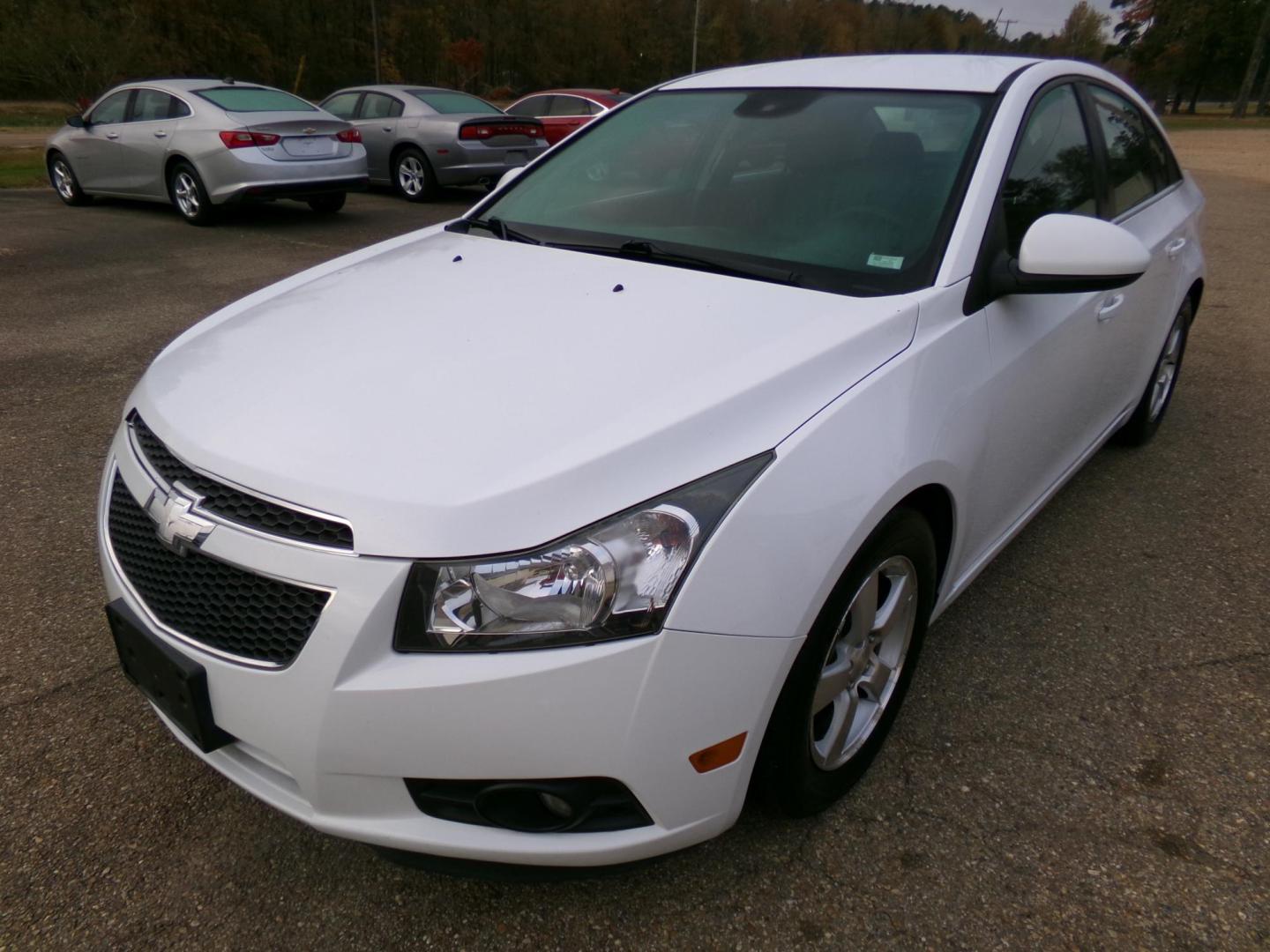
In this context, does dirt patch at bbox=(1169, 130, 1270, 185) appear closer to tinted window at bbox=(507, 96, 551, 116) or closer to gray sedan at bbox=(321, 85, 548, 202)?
tinted window at bbox=(507, 96, 551, 116)

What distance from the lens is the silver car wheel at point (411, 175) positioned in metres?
11.7

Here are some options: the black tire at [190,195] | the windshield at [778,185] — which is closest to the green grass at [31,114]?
the black tire at [190,195]

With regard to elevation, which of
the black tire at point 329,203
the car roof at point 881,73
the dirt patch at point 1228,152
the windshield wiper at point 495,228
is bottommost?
the black tire at point 329,203

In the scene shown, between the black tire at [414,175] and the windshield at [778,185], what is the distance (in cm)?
903

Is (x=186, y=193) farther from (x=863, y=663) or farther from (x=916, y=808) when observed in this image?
(x=916, y=808)

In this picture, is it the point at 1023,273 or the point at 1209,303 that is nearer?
the point at 1023,273

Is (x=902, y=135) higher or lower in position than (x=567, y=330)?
higher

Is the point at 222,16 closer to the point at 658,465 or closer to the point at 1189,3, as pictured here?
the point at 658,465

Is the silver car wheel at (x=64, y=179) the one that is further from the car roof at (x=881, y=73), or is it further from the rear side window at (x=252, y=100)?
the car roof at (x=881, y=73)

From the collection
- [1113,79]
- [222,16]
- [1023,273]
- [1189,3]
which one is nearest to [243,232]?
[1113,79]

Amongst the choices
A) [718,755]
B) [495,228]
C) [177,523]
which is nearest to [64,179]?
[495,228]

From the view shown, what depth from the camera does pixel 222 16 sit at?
136ft

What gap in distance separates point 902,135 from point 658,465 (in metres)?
1.52

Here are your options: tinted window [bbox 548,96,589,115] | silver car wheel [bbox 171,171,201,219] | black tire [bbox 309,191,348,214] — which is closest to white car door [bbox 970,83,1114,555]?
silver car wheel [bbox 171,171,201,219]
